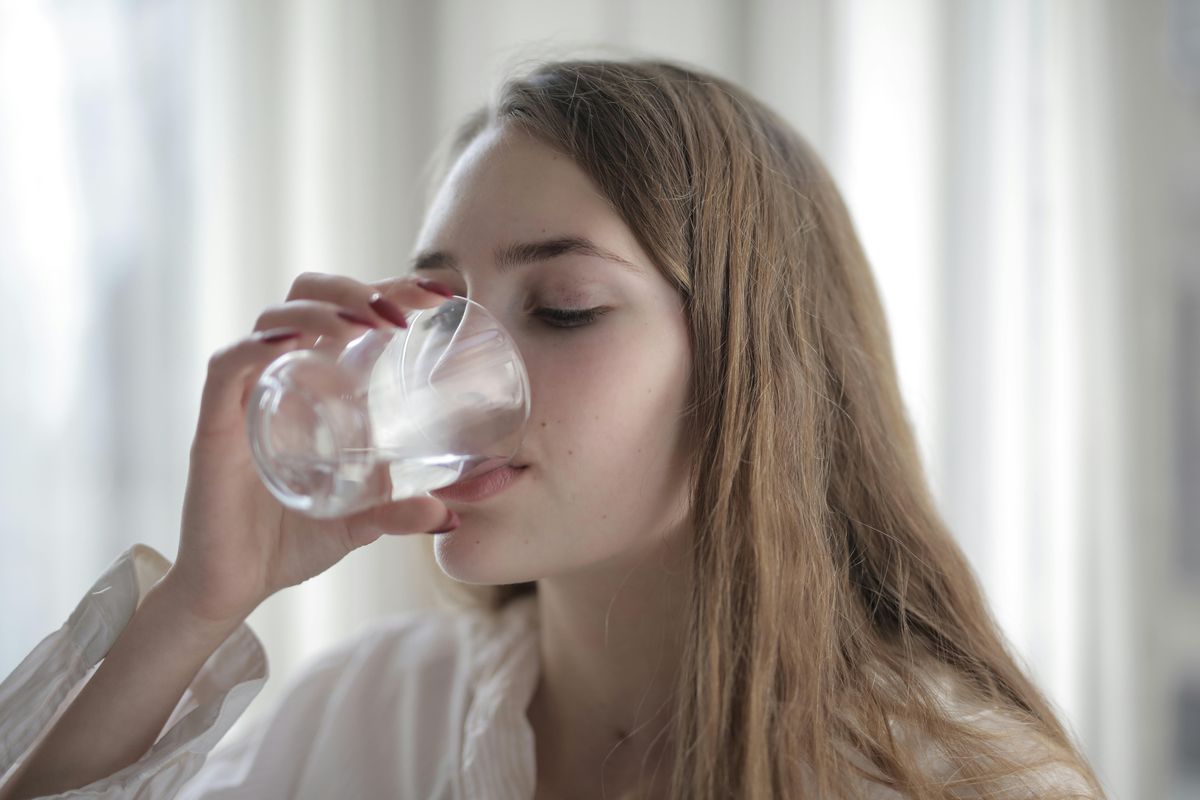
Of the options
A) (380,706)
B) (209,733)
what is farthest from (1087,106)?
(209,733)

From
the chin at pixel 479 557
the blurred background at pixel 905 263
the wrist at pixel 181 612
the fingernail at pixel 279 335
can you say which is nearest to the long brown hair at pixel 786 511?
the chin at pixel 479 557

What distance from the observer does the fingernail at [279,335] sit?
78 cm

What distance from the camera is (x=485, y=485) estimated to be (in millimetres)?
865

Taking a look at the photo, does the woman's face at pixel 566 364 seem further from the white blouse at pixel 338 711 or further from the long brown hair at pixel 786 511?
the white blouse at pixel 338 711

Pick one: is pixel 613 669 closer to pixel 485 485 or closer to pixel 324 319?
pixel 485 485

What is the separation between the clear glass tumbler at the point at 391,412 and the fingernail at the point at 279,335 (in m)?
0.03

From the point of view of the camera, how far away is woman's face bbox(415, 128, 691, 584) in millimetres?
869

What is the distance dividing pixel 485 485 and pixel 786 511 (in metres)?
0.31

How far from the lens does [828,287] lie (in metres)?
1.08

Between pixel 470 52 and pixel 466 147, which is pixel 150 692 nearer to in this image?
pixel 466 147

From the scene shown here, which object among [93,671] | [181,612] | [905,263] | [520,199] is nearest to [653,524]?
[520,199]

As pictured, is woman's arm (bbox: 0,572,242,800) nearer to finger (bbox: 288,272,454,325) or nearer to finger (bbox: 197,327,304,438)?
finger (bbox: 197,327,304,438)

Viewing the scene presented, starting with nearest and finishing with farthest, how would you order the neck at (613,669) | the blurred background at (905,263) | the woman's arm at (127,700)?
the woman's arm at (127,700) < the neck at (613,669) < the blurred background at (905,263)

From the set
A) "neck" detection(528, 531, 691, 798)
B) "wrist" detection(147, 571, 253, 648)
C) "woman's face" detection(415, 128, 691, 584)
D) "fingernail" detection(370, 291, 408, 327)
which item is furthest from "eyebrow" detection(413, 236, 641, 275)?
"wrist" detection(147, 571, 253, 648)
